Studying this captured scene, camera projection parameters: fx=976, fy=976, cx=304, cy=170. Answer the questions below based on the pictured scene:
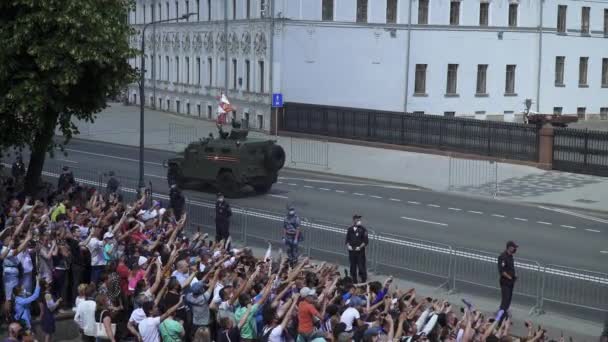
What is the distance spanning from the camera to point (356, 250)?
20297 millimetres

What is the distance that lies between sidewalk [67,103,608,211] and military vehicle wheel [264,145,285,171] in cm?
729

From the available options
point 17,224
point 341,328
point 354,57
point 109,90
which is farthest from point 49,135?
point 354,57

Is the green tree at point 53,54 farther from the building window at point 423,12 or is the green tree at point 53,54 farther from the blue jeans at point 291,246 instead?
the building window at point 423,12

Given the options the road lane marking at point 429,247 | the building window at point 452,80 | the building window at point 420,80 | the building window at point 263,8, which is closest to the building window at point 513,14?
the building window at point 452,80

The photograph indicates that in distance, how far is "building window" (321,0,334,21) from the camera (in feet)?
168

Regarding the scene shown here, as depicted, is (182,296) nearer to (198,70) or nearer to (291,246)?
(291,246)

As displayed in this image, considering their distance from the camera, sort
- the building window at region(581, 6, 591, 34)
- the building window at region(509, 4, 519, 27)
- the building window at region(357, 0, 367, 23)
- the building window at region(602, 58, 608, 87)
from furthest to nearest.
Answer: the building window at region(602, 58, 608, 87), the building window at region(581, 6, 591, 34), the building window at region(509, 4, 519, 27), the building window at region(357, 0, 367, 23)

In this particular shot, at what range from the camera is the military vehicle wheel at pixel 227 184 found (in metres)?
30.7

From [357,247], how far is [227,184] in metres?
11.2

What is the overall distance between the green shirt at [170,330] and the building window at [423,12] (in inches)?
1731

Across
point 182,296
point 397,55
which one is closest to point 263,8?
point 397,55

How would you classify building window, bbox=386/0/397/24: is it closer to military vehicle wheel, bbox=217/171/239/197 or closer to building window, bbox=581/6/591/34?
building window, bbox=581/6/591/34

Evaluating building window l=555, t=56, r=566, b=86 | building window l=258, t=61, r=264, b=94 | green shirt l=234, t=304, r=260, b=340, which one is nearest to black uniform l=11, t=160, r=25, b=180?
green shirt l=234, t=304, r=260, b=340

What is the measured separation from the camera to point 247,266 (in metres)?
15.8
